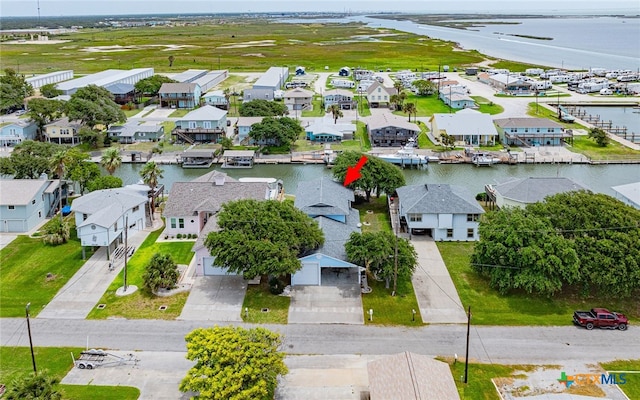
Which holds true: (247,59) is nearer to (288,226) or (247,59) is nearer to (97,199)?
(97,199)

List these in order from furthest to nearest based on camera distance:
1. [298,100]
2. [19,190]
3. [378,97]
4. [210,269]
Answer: [378,97], [298,100], [19,190], [210,269]

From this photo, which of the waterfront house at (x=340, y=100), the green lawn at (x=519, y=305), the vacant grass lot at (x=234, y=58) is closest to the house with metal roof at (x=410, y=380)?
the green lawn at (x=519, y=305)

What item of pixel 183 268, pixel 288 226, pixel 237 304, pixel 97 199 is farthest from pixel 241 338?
pixel 97 199

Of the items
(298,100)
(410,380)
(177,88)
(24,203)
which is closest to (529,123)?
(298,100)

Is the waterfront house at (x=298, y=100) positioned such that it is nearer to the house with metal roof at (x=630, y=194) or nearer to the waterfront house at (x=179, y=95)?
the waterfront house at (x=179, y=95)

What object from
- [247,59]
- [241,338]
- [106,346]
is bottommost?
[106,346]

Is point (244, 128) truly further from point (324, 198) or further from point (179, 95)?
point (324, 198)
